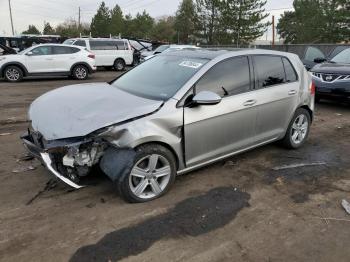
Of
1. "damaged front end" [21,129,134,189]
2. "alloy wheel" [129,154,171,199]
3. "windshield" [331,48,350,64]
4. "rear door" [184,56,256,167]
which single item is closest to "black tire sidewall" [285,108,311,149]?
"rear door" [184,56,256,167]

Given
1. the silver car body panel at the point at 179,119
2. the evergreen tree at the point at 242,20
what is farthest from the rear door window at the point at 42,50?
the evergreen tree at the point at 242,20

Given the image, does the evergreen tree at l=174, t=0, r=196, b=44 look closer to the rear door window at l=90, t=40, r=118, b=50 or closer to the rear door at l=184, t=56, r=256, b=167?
the rear door window at l=90, t=40, r=118, b=50

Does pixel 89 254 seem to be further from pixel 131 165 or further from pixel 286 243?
pixel 286 243

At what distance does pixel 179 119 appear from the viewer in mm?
4395

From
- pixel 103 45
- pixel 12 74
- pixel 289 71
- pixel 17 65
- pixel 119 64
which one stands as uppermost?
pixel 103 45

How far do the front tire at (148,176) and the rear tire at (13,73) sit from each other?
13.4 m

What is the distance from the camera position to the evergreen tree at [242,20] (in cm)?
4375

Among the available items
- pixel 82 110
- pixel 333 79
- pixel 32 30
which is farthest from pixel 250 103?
pixel 32 30

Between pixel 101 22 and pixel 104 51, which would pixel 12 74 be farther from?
pixel 101 22

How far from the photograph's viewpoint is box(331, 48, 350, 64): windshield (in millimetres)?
10318

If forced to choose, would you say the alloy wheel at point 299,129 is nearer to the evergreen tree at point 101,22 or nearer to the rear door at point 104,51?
the rear door at point 104,51

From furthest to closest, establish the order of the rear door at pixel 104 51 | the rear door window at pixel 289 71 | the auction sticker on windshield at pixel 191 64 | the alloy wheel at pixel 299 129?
1. the rear door at pixel 104 51
2. the alloy wheel at pixel 299 129
3. the rear door window at pixel 289 71
4. the auction sticker on windshield at pixel 191 64

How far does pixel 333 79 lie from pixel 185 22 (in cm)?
4619

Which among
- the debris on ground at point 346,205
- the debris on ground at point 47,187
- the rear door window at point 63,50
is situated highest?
the rear door window at point 63,50
